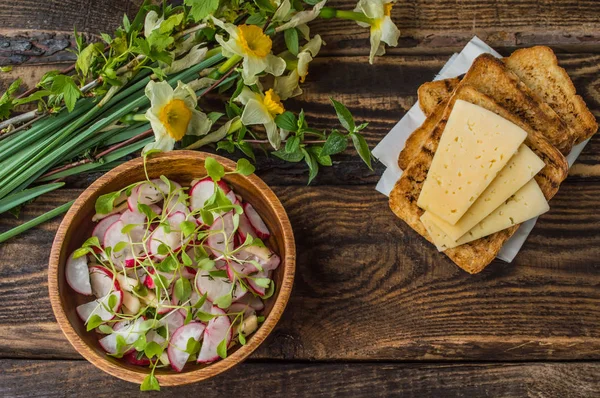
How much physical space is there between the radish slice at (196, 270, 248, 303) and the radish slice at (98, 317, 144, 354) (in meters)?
0.17

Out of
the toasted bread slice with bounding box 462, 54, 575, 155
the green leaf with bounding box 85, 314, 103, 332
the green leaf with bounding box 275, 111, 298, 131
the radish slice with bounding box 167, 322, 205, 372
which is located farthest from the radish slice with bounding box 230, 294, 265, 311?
the toasted bread slice with bounding box 462, 54, 575, 155

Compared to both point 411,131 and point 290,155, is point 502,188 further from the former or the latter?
point 290,155

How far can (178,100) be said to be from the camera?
161cm

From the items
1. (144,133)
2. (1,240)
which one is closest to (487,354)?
(144,133)

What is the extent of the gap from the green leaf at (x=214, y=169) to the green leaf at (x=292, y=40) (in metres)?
0.38

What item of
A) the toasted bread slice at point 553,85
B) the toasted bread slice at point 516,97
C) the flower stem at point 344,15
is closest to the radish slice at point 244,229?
the flower stem at point 344,15

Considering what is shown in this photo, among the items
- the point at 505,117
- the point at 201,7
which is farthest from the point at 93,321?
the point at 505,117

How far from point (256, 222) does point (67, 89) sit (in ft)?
1.82

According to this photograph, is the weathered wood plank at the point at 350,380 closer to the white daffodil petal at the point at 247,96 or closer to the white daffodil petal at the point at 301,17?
the white daffodil petal at the point at 247,96

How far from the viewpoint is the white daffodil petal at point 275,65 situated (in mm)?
1676

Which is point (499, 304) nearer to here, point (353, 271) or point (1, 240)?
point (353, 271)

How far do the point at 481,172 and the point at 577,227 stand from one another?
380 mm

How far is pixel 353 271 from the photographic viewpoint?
1804 millimetres

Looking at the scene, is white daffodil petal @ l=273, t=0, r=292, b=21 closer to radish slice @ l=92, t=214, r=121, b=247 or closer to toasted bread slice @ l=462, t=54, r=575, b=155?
toasted bread slice @ l=462, t=54, r=575, b=155
